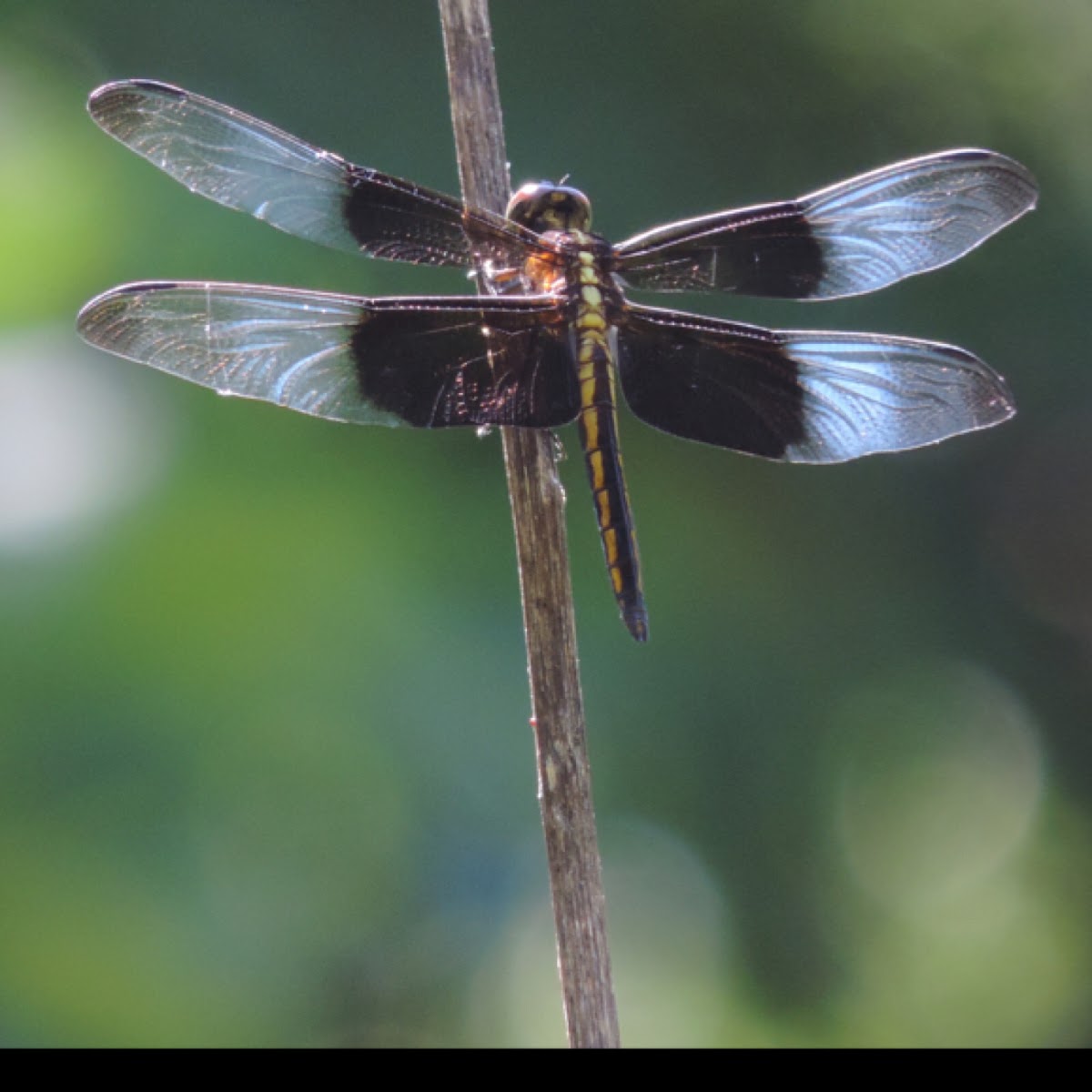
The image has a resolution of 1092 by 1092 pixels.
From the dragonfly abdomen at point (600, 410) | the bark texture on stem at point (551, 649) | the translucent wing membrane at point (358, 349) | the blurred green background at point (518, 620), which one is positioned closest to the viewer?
the bark texture on stem at point (551, 649)

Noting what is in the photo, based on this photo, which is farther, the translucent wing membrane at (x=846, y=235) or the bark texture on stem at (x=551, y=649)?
the translucent wing membrane at (x=846, y=235)

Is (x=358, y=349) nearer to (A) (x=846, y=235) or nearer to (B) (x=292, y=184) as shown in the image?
(B) (x=292, y=184)

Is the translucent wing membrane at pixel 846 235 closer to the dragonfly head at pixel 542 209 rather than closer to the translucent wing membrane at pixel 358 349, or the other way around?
the dragonfly head at pixel 542 209

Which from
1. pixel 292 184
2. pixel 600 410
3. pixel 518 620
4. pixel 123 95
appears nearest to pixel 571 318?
pixel 600 410

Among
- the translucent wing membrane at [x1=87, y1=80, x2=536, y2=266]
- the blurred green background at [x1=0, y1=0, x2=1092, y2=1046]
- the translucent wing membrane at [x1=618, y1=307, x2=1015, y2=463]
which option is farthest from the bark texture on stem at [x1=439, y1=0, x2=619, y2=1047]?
the blurred green background at [x1=0, y1=0, x2=1092, y2=1046]

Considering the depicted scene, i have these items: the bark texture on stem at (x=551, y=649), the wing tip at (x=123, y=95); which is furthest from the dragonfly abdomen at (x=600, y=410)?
the wing tip at (x=123, y=95)

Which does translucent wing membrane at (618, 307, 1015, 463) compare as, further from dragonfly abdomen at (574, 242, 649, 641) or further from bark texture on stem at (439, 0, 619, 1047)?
bark texture on stem at (439, 0, 619, 1047)
